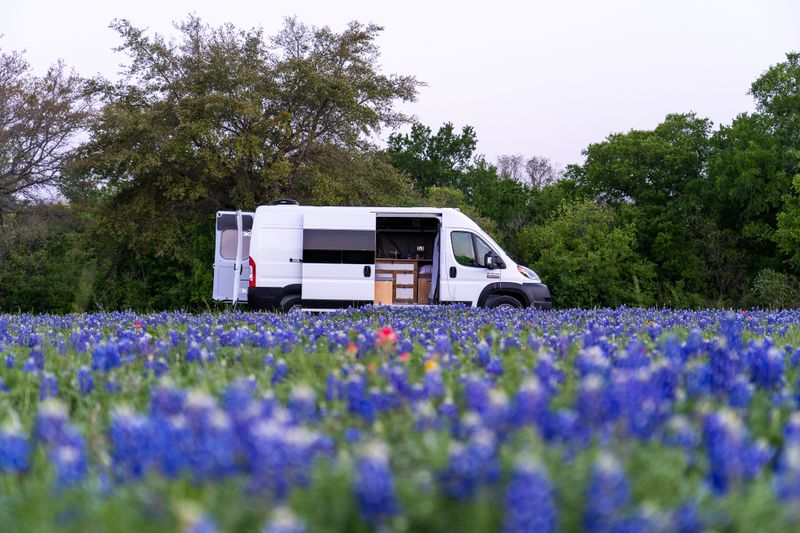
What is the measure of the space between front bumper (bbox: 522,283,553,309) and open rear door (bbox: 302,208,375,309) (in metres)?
3.31

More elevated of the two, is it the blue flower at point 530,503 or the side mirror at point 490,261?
the side mirror at point 490,261

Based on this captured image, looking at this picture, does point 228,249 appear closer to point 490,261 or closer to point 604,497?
point 490,261

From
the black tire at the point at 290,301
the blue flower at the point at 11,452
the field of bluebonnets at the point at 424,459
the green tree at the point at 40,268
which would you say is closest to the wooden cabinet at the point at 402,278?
the black tire at the point at 290,301

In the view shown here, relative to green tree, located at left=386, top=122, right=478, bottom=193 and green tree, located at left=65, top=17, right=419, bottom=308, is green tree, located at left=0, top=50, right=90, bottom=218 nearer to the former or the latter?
green tree, located at left=65, top=17, right=419, bottom=308

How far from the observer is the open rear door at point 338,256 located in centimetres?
1816

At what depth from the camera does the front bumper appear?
18.3 m

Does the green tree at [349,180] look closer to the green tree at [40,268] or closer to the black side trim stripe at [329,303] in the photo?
the green tree at [40,268]

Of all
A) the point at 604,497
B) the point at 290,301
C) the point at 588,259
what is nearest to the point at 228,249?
the point at 290,301

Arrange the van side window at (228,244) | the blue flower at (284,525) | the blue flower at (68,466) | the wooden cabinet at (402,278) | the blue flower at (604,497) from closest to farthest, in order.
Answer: the blue flower at (284,525) → the blue flower at (604,497) → the blue flower at (68,466) → the wooden cabinet at (402,278) → the van side window at (228,244)

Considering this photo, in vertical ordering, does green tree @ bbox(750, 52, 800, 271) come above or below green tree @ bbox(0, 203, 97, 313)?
above

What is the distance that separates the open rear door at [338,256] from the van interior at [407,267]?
3.54ft

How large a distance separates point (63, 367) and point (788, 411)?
9.93 feet

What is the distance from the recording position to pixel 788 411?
254cm

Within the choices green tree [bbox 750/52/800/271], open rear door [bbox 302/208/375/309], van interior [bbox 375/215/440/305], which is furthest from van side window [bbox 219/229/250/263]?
green tree [bbox 750/52/800/271]
